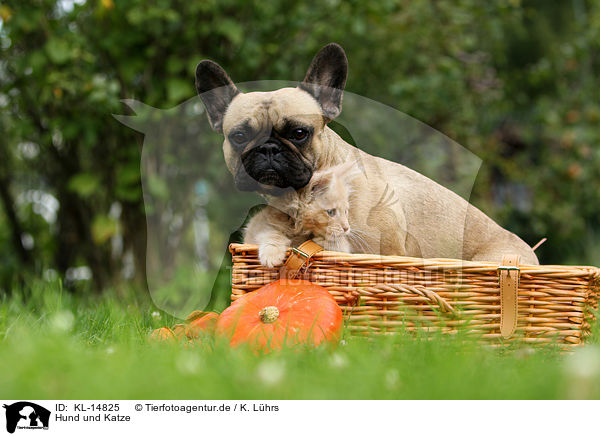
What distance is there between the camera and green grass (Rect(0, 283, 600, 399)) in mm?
1093

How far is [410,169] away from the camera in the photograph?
2207 millimetres

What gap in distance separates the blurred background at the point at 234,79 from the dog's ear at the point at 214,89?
557mm

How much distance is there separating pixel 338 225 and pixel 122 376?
91 centimetres

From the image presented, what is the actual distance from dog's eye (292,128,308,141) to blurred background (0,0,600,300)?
27.0 inches

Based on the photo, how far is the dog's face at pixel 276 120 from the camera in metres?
1.80

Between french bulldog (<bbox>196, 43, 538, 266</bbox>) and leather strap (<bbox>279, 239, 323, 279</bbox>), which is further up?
french bulldog (<bbox>196, 43, 538, 266</bbox>)

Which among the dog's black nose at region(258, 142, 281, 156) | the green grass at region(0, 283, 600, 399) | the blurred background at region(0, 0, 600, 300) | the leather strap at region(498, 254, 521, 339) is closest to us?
the green grass at region(0, 283, 600, 399)

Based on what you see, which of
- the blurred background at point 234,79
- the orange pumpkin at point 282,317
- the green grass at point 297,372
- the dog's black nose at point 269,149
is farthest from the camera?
the blurred background at point 234,79

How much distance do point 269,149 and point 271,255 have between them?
34 centimetres

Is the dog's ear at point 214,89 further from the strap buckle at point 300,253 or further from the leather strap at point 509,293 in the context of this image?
the leather strap at point 509,293

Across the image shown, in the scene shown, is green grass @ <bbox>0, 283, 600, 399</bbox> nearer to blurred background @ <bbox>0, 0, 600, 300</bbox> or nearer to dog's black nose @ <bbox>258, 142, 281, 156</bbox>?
dog's black nose @ <bbox>258, 142, 281, 156</bbox>

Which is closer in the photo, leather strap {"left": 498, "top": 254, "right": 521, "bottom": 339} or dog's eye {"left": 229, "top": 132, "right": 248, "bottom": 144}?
leather strap {"left": 498, "top": 254, "right": 521, "bottom": 339}
